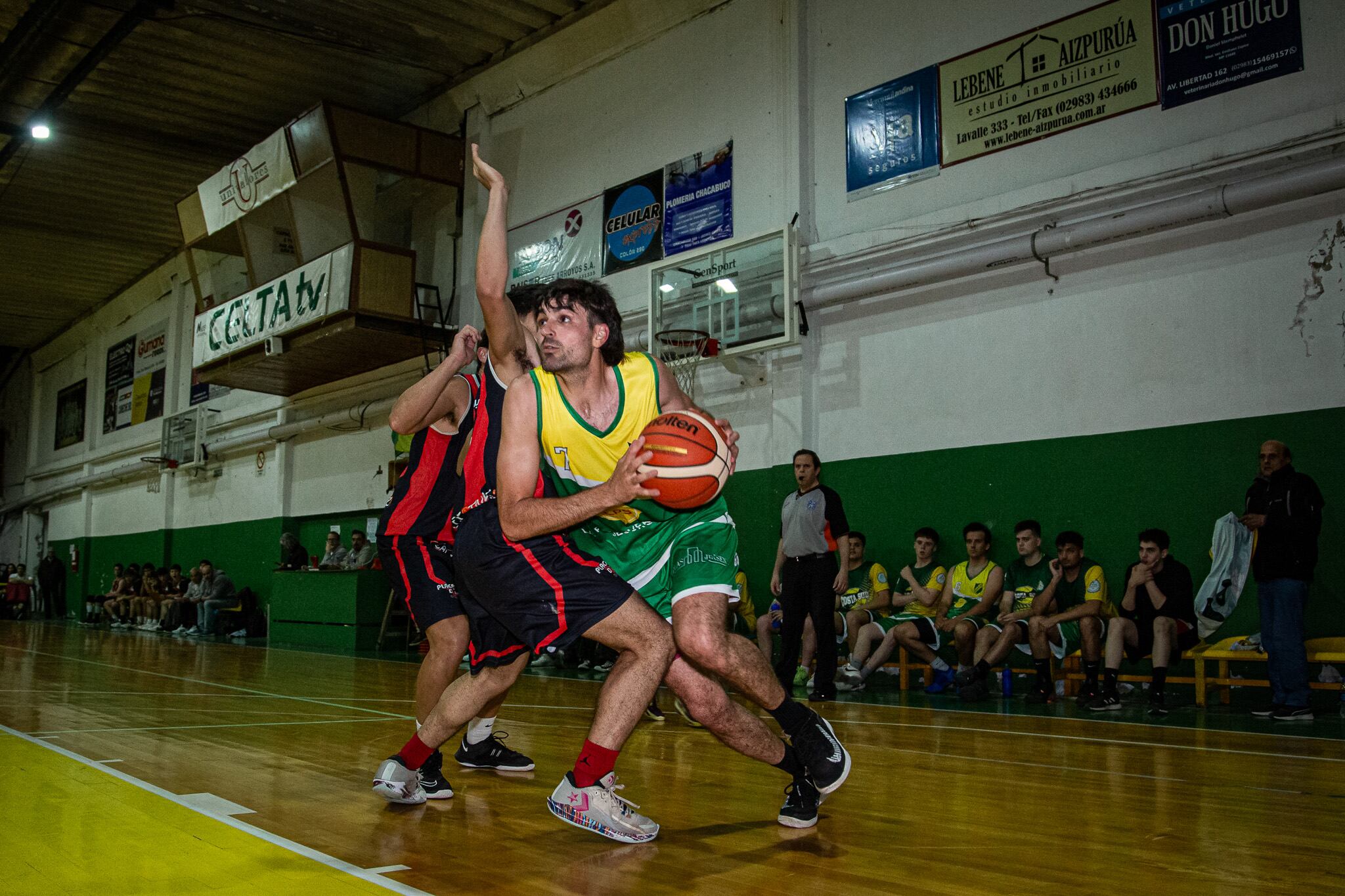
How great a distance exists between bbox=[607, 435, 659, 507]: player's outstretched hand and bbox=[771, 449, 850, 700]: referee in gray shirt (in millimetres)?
4952

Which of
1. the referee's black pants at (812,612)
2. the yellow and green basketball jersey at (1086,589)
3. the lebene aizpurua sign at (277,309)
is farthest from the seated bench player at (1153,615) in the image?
the lebene aizpurua sign at (277,309)

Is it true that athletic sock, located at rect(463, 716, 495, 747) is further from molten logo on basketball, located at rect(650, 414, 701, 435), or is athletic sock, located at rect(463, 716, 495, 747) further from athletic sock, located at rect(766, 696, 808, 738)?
molten logo on basketball, located at rect(650, 414, 701, 435)

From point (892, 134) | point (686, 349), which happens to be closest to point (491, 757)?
point (686, 349)

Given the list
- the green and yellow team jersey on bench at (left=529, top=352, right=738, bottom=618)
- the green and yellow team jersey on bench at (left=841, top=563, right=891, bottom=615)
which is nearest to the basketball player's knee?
the green and yellow team jersey on bench at (left=529, top=352, right=738, bottom=618)

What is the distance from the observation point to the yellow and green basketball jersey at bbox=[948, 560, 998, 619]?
8.11m

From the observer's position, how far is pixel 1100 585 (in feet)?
24.1

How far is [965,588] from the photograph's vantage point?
8.22 m

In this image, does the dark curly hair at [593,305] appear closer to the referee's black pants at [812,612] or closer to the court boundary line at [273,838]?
the court boundary line at [273,838]

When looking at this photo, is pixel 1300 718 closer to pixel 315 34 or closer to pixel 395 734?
pixel 395 734

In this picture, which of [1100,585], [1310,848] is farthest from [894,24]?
[1310,848]

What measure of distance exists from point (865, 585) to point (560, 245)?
5.85 metres

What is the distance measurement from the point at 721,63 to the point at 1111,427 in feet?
18.2

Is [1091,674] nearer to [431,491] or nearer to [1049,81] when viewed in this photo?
[1049,81]

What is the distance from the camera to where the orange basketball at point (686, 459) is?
278 centimetres
